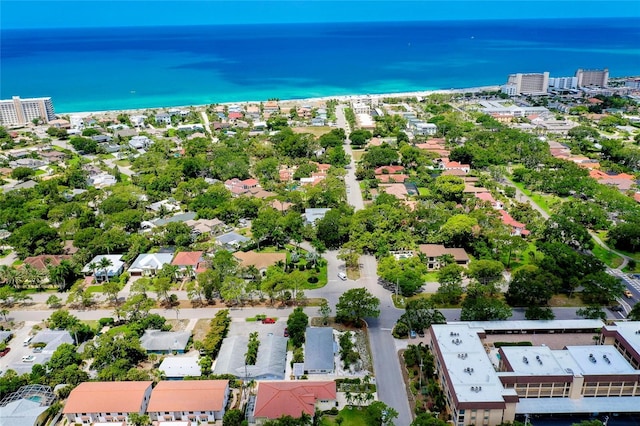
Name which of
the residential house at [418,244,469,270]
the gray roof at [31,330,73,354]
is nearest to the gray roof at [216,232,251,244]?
the gray roof at [31,330,73,354]

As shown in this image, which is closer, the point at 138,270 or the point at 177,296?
the point at 177,296

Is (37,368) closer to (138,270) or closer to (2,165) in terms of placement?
(138,270)

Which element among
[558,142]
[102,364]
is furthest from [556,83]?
[102,364]

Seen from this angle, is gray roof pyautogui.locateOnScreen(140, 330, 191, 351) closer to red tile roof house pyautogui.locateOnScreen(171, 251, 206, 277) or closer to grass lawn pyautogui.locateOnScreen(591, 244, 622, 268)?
red tile roof house pyautogui.locateOnScreen(171, 251, 206, 277)

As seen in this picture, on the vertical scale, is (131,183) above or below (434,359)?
above

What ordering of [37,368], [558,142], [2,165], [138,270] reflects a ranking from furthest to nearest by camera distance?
[558,142] → [2,165] → [138,270] → [37,368]
